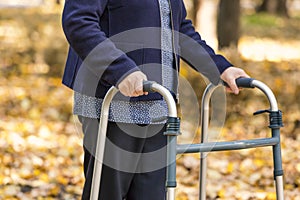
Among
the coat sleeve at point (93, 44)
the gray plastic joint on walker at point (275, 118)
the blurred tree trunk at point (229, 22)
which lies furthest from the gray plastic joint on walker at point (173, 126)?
the blurred tree trunk at point (229, 22)

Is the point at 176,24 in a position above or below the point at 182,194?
above

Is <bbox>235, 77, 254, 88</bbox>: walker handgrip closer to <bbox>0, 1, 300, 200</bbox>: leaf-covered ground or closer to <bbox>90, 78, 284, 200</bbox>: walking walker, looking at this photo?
<bbox>90, 78, 284, 200</bbox>: walking walker

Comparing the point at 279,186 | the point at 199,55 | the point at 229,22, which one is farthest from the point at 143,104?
the point at 229,22

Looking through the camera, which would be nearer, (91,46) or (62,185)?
(91,46)

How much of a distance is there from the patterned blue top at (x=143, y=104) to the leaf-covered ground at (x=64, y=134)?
38 cm

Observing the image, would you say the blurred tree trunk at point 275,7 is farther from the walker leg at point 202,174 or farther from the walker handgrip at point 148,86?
the walker handgrip at point 148,86

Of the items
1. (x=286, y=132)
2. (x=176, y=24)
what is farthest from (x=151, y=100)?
(x=286, y=132)

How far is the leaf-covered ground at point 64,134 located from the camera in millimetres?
4984

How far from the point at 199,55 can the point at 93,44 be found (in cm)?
63

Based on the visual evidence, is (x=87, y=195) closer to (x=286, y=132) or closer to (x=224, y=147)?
(x=224, y=147)

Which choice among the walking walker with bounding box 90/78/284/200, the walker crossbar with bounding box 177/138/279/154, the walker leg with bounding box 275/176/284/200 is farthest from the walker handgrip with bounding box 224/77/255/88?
the walker leg with bounding box 275/176/284/200

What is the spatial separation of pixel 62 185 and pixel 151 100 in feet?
7.51

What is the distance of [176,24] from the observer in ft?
9.72

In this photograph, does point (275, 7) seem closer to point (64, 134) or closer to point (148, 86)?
point (64, 134)
